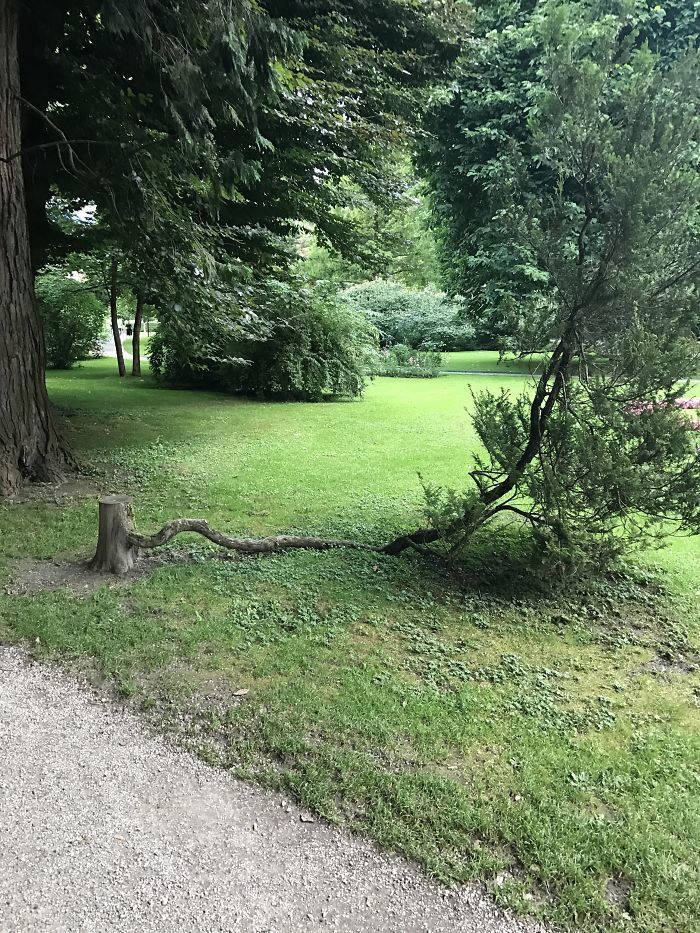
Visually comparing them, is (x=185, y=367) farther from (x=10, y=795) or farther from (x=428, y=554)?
(x=10, y=795)

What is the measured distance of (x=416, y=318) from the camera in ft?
79.0

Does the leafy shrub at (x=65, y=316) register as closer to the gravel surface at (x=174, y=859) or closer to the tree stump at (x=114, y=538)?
the tree stump at (x=114, y=538)

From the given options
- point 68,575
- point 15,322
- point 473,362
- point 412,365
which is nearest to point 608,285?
point 68,575

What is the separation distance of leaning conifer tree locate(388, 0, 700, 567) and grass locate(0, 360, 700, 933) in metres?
0.67

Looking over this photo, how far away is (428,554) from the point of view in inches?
181

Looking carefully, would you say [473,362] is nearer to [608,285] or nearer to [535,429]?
[535,429]

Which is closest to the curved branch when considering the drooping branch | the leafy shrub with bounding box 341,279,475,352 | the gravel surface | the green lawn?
the drooping branch

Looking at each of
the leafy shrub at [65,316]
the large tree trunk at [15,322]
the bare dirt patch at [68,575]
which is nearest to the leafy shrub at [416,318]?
→ the leafy shrub at [65,316]

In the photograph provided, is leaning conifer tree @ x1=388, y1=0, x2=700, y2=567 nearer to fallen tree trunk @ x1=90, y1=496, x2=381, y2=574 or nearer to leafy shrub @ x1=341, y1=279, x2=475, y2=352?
fallen tree trunk @ x1=90, y1=496, x2=381, y2=574

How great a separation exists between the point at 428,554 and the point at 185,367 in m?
10.5

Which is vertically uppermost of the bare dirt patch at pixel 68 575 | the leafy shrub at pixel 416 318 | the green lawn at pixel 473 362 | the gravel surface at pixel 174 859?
the leafy shrub at pixel 416 318

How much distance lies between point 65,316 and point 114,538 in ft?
45.7

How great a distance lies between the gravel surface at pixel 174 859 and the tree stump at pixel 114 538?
5.58ft

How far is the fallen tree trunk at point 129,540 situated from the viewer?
417 cm
